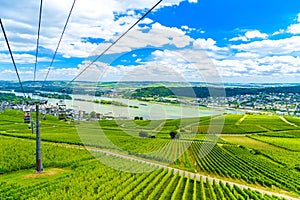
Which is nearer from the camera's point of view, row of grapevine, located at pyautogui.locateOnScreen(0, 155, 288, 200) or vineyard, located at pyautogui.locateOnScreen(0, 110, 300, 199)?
row of grapevine, located at pyautogui.locateOnScreen(0, 155, 288, 200)

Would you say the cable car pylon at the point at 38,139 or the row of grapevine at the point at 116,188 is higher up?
the cable car pylon at the point at 38,139

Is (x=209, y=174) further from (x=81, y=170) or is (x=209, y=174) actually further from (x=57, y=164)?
(x=57, y=164)

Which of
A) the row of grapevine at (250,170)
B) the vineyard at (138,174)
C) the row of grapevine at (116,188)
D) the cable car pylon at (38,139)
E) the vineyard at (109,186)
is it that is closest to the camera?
the row of grapevine at (116,188)

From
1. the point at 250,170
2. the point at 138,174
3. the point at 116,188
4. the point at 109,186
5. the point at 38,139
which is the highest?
the point at 38,139

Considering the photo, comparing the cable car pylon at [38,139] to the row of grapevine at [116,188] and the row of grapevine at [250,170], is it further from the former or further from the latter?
the row of grapevine at [250,170]

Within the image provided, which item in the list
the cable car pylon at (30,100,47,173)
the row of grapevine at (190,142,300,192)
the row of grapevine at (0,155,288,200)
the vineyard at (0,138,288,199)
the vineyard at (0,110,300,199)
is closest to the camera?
the row of grapevine at (0,155,288,200)

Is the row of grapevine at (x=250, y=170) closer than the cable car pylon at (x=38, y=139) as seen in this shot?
No

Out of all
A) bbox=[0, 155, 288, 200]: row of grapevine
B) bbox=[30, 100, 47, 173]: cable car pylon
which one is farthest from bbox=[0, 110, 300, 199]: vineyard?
bbox=[30, 100, 47, 173]: cable car pylon

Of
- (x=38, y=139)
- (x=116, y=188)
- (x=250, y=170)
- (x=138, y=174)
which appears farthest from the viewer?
(x=250, y=170)

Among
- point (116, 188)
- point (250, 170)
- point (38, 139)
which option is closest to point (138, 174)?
point (116, 188)

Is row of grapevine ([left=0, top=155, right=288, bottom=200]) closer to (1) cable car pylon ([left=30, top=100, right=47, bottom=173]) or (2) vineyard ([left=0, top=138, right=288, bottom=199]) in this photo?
(2) vineyard ([left=0, top=138, right=288, bottom=199])

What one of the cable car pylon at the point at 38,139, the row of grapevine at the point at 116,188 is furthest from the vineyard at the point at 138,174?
the cable car pylon at the point at 38,139

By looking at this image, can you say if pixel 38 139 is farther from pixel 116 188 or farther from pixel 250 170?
pixel 250 170
